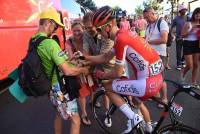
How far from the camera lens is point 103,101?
5.79 m

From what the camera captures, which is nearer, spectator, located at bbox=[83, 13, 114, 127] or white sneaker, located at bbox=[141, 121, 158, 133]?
white sneaker, located at bbox=[141, 121, 158, 133]

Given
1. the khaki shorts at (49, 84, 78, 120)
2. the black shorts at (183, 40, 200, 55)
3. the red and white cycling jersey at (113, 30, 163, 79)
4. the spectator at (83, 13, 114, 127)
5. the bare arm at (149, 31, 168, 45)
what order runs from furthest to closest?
the black shorts at (183, 40, 200, 55) < the bare arm at (149, 31, 168, 45) < the spectator at (83, 13, 114, 127) < the khaki shorts at (49, 84, 78, 120) < the red and white cycling jersey at (113, 30, 163, 79)

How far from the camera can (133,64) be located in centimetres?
389

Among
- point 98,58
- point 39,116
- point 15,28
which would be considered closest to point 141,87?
point 98,58

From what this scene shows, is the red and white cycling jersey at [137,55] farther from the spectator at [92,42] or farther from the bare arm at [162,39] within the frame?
the bare arm at [162,39]

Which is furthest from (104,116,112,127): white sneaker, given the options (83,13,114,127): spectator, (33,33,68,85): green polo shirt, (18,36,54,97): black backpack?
(33,33,68,85): green polo shirt

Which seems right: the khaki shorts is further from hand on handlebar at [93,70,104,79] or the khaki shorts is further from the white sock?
the white sock

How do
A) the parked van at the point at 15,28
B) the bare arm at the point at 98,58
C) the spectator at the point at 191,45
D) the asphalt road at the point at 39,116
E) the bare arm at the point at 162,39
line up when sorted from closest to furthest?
the bare arm at the point at 98,58 < the asphalt road at the point at 39,116 < the bare arm at the point at 162,39 < the parked van at the point at 15,28 < the spectator at the point at 191,45

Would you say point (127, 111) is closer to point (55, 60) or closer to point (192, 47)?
point (55, 60)

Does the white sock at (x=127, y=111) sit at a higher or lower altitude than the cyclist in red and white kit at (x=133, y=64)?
lower

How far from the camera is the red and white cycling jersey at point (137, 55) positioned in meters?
3.66

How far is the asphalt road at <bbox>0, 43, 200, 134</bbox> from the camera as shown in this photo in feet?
18.8

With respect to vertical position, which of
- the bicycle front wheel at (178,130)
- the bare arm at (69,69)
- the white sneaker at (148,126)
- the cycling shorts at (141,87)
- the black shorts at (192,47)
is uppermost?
→ the bare arm at (69,69)

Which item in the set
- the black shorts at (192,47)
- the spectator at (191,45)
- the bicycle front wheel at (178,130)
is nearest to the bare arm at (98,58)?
the bicycle front wheel at (178,130)
